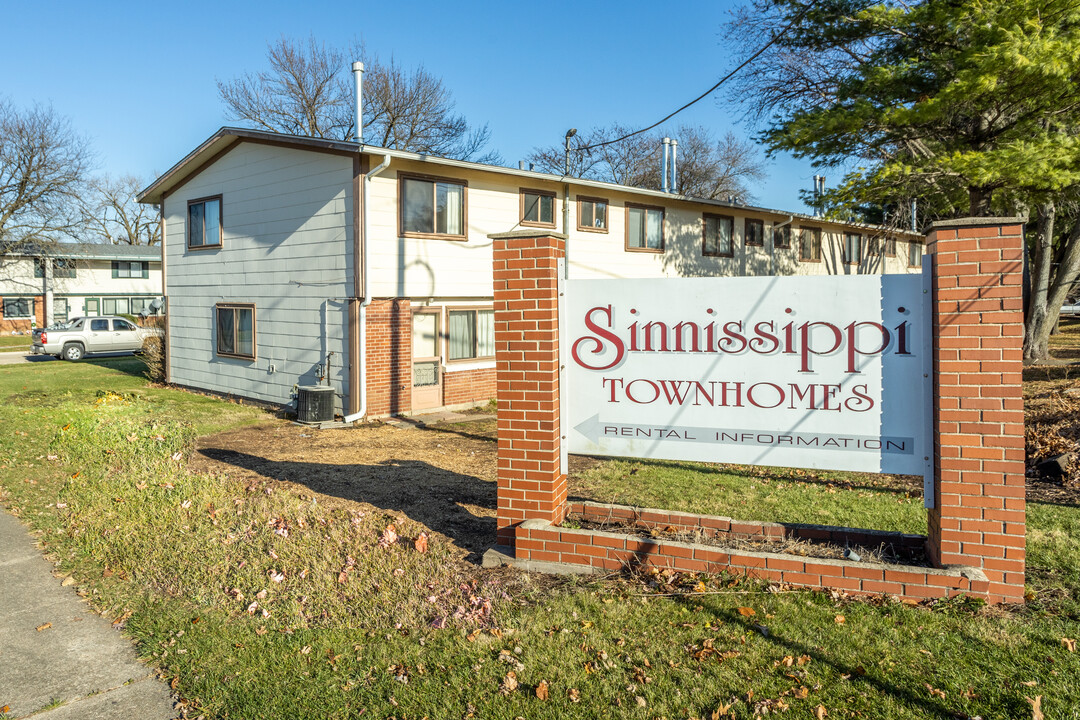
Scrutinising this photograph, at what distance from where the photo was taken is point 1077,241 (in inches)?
734

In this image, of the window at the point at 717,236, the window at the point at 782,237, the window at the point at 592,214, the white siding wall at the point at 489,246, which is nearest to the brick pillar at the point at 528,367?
the white siding wall at the point at 489,246

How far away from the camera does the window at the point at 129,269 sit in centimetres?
4425

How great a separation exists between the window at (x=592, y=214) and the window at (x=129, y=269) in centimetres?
3759

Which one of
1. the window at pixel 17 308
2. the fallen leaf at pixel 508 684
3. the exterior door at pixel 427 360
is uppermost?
the window at pixel 17 308

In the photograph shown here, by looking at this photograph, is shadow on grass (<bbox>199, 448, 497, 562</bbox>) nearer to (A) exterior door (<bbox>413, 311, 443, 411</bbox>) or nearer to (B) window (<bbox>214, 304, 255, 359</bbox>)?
(A) exterior door (<bbox>413, 311, 443, 411</bbox>)

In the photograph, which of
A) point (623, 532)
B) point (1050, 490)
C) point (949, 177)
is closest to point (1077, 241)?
point (949, 177)

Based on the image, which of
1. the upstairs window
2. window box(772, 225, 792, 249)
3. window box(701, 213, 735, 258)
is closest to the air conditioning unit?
window box(701, 213, 735, 258)

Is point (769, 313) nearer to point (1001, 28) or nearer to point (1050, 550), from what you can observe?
point (1050, 550)

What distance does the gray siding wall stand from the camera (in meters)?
14.1

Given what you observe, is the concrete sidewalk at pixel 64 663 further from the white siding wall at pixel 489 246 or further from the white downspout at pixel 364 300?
the white siding wall at pixel 489 246

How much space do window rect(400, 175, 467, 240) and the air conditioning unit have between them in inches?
133

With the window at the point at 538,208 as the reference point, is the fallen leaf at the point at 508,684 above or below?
below

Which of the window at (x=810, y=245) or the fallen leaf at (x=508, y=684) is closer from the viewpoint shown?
the fallen leaf at (x=508, y=684)

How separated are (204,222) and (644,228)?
36.1ft
